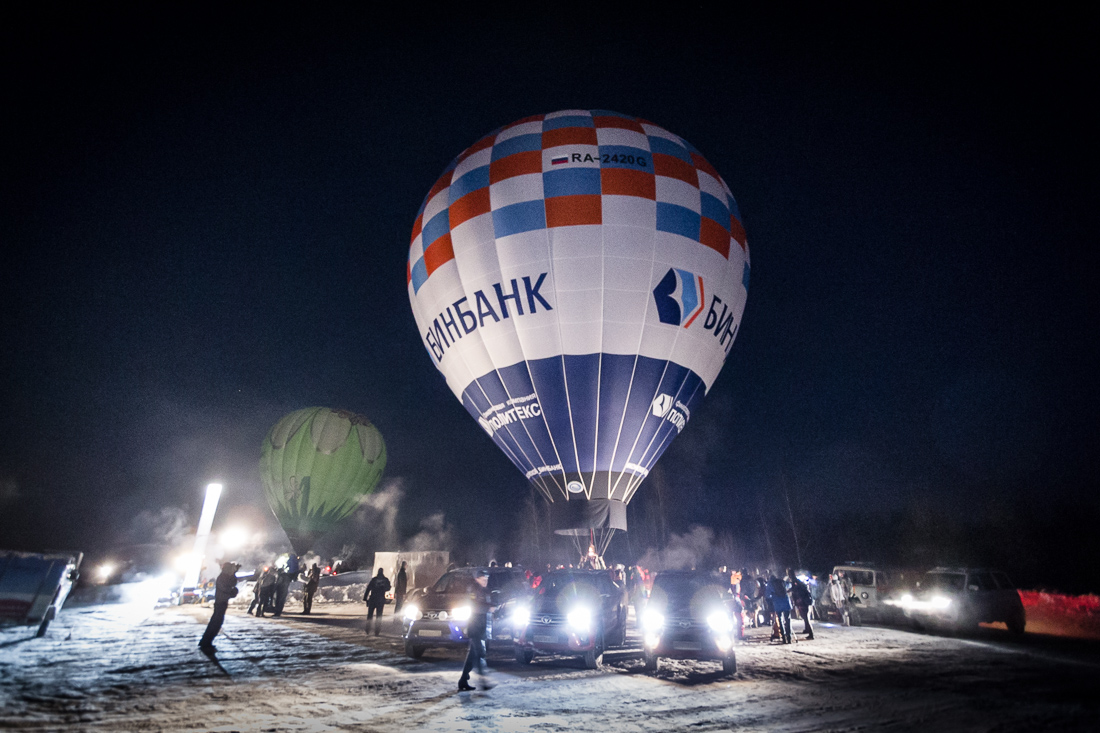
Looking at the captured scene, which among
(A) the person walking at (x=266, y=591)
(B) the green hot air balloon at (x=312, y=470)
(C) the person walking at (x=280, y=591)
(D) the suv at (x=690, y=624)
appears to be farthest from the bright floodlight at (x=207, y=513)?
(D) the suv at (x=690, y=624)

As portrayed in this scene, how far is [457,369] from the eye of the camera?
18531 millimetres

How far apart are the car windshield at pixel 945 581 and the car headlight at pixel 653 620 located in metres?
9.79

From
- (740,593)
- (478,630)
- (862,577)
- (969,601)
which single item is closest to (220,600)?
(478,630)

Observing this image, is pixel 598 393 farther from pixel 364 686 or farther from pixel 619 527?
pixel 364 686

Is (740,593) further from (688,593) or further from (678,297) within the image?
(678,297)

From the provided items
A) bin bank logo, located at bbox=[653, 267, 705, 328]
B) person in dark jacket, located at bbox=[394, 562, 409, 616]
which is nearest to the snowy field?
person in dark jacket, located at bbox=[394, 562, 409, 616]

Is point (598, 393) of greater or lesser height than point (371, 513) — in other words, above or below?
below

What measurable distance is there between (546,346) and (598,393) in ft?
6.93

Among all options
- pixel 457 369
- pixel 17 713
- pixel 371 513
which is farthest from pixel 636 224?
pixel 371 513

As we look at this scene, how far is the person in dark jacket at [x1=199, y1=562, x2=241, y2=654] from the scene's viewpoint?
9.60 metres

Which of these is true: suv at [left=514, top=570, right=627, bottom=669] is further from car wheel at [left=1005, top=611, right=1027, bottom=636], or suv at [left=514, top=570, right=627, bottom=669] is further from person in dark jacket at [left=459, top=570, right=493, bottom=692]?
car wheel at [left=1005, top=611, right=1027, bottom=636]

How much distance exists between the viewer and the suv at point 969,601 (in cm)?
1311

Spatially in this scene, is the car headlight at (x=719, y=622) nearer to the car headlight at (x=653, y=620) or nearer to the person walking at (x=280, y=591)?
the car headlight at (x=653, y=620)

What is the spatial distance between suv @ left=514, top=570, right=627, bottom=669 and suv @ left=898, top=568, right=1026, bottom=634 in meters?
9.36
